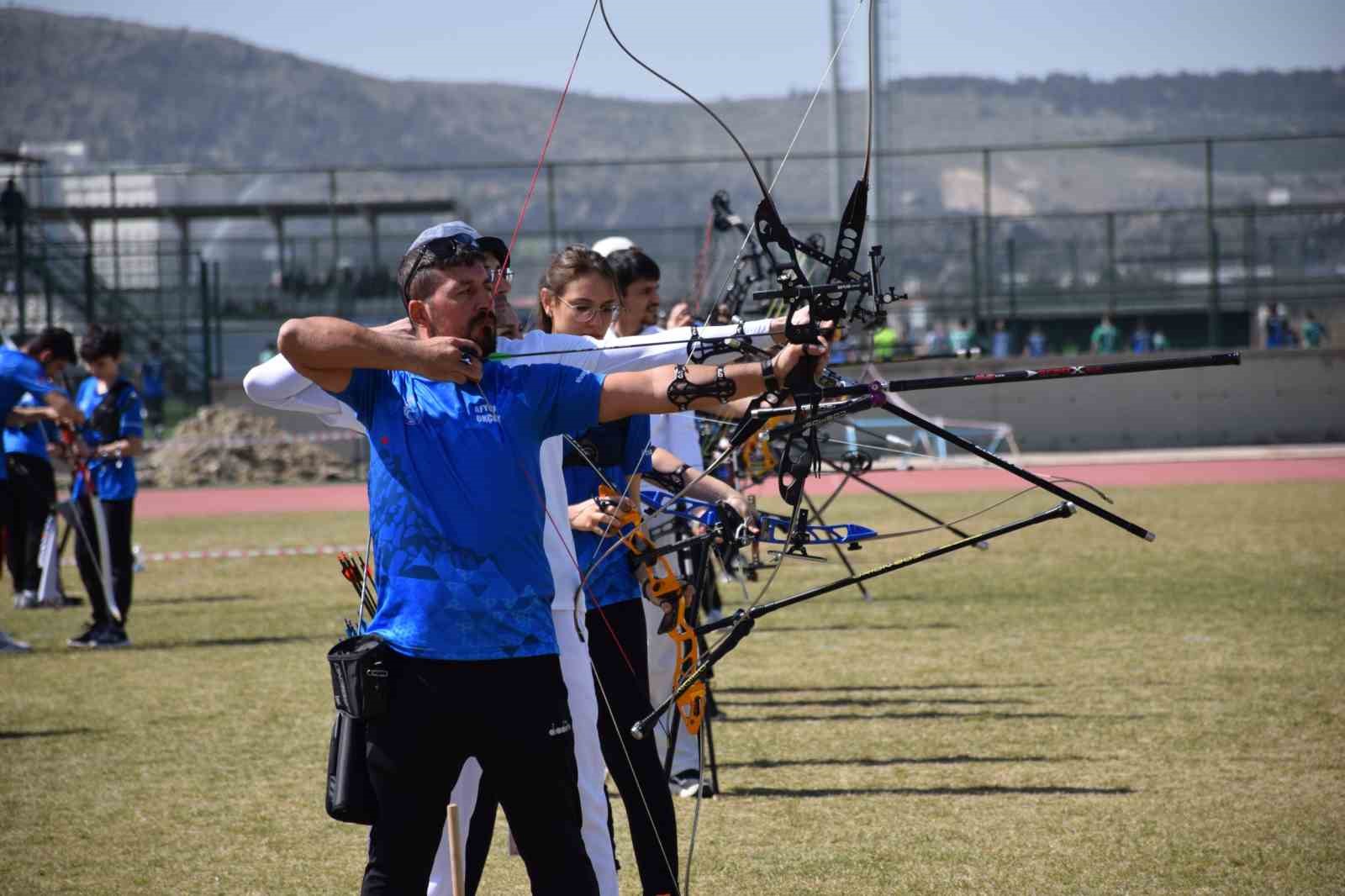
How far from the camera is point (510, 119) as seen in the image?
17712cm

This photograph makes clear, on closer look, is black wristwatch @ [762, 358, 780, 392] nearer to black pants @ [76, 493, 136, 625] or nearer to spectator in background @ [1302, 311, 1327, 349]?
black pants @ [76, 493, 136, 625]

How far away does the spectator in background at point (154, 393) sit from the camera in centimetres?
2942

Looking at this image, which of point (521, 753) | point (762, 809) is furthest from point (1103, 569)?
point (521, 753)

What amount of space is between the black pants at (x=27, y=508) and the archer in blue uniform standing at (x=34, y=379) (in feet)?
1.71

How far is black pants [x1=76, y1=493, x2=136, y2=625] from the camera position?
1034 cm

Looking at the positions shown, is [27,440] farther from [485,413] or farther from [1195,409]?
[1195,409]

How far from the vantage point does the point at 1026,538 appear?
15.7 m

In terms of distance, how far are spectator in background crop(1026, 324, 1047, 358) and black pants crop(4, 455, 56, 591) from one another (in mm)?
22745

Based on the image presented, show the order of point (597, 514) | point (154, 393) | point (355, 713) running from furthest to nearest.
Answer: point (154, 393) → point (597, 514) → point (355, 713)

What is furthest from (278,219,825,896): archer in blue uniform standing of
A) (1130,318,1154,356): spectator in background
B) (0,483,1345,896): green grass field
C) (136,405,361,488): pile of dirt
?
(1130,318,1154,356): spectator in background

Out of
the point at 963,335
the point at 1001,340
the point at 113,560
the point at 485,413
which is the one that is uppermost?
the point at 963,335

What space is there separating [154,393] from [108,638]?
65.8 feet

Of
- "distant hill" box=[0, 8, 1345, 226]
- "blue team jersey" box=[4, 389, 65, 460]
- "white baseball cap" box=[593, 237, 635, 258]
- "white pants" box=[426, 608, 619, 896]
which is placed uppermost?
"distant hill" box=[0, 8, 1345, 226]

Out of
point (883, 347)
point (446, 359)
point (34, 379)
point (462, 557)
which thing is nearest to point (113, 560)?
point (34, 379)
